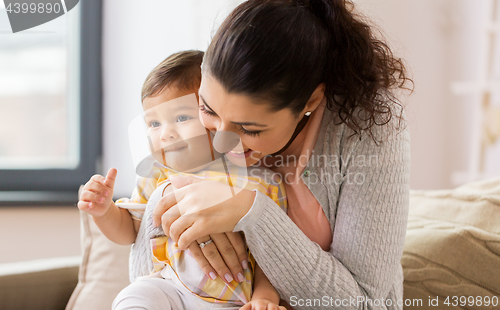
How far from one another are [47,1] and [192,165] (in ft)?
2.97

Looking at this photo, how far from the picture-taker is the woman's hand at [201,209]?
2.27 ft

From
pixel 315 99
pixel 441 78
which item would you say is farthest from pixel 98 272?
pixel 441 78

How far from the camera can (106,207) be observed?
80 cm

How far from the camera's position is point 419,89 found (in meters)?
2.15

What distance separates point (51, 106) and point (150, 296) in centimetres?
127

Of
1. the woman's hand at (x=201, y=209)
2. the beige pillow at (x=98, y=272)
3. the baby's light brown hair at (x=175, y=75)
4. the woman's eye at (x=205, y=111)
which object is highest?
the baby's light brown hair at (x=175, y=75)

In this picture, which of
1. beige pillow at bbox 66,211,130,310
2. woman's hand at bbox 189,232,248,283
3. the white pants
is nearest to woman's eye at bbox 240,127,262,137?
woman's hand at bbox 189,232,248,283

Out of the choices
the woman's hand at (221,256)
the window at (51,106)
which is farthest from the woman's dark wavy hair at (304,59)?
the window at (51,106)

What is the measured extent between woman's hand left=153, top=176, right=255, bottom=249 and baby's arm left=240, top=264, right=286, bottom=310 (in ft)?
0.47

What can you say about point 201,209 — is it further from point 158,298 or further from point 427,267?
point 427,267

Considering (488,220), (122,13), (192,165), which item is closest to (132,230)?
(192,165)

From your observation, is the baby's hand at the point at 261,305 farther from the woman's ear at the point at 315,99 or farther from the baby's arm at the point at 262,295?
the woman's ear at the point at 315,99

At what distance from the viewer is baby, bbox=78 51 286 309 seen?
0.71 metres

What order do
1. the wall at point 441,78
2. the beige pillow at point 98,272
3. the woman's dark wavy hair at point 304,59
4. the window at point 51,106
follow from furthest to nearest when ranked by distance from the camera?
the wall at point 441,78
the window at point 51,106
the beige pillow at point 98,272
the woman's dark wavy hair at point 304,59
